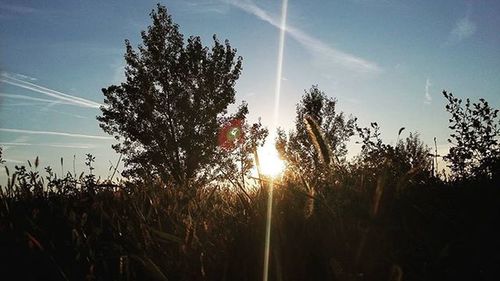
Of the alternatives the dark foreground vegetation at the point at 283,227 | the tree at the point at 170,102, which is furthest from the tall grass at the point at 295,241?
the tree at the point at 170,102

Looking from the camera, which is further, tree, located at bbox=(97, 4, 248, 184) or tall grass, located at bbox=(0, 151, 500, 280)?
tree, located at bbox=(97, 4, 248, 184)

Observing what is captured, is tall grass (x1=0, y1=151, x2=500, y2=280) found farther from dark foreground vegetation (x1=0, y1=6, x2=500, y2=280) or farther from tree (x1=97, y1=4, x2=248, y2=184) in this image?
tree (x1=97, y1=4, x2=248, y2=184)

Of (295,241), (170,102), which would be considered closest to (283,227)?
(295,241)

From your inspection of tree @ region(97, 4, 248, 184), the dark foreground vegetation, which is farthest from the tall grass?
tree @ region(97, 4, 248, 184)

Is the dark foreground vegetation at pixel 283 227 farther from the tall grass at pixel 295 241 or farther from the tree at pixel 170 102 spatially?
the tree at pixel 170 102

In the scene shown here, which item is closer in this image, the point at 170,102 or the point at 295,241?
the point at 295,241

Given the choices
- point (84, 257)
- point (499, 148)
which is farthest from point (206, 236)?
point (499, 148)

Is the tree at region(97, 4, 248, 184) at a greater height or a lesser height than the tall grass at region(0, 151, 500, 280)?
greater

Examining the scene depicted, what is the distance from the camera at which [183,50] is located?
98.3ft

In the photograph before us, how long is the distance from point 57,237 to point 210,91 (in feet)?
90.3

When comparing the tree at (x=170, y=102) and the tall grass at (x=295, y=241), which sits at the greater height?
the tree at (x=170, y=102)

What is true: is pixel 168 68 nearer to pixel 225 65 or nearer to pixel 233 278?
pixel 225 65

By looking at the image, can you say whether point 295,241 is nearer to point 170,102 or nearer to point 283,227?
point 283,227

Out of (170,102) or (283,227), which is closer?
(283,227)
